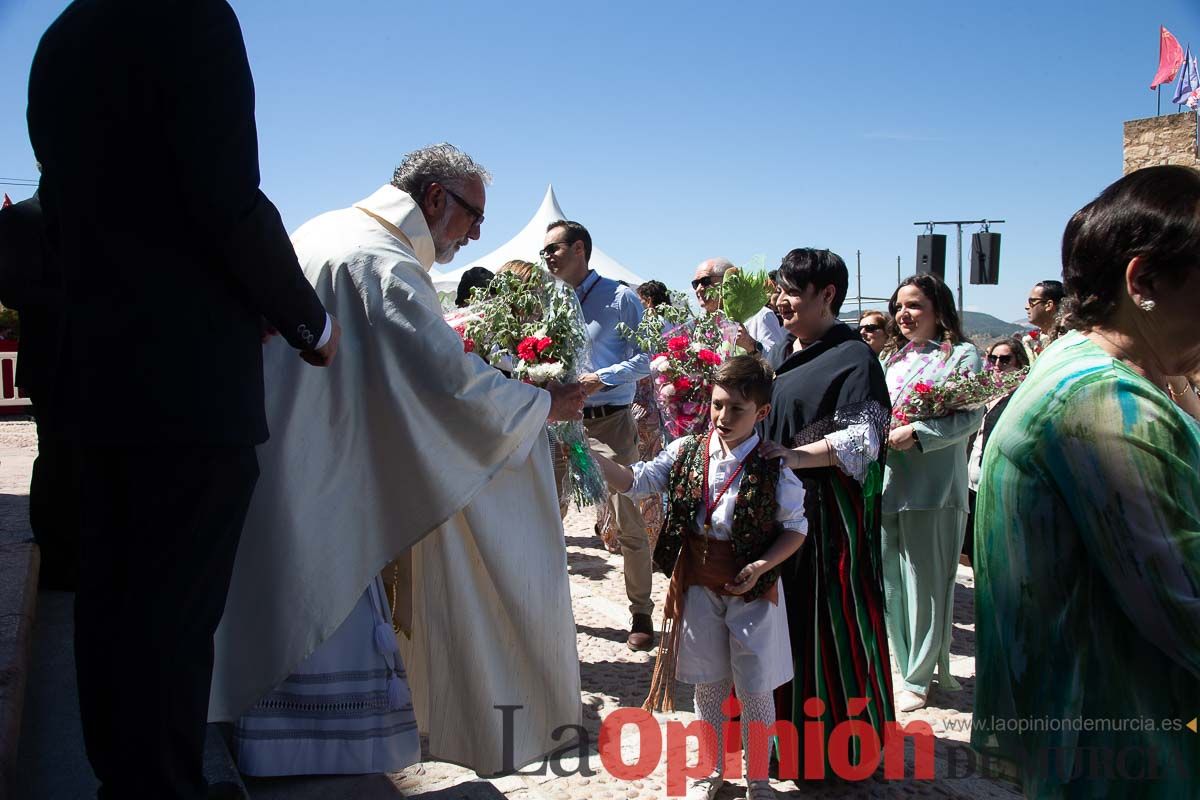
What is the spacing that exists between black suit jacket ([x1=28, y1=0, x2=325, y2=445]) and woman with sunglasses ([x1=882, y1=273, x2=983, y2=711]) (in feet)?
10.3

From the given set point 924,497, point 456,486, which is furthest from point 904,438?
point 456,486

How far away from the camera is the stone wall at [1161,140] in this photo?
19844 millimetres

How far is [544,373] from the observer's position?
317 cm

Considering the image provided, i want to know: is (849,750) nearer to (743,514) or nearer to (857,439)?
(743,514)

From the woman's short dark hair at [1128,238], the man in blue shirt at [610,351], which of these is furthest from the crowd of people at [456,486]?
the man in blue shirt at [610,351]

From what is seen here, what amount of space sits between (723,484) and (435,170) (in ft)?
4.95

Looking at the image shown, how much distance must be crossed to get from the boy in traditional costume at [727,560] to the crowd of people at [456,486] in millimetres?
12

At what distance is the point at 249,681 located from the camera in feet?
8.63

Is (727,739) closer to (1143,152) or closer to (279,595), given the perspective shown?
(279,595)

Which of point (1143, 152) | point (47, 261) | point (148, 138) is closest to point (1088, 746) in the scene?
point (148, 138)

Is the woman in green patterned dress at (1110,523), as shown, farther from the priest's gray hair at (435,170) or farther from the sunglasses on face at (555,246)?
the sunglasses on face at (555,246)

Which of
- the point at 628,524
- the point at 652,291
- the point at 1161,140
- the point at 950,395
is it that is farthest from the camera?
the point at 1161,140

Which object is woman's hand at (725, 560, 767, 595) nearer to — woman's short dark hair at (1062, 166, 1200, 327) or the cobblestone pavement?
the cobblestone pavement

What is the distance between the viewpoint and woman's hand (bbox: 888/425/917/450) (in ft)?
13.5
